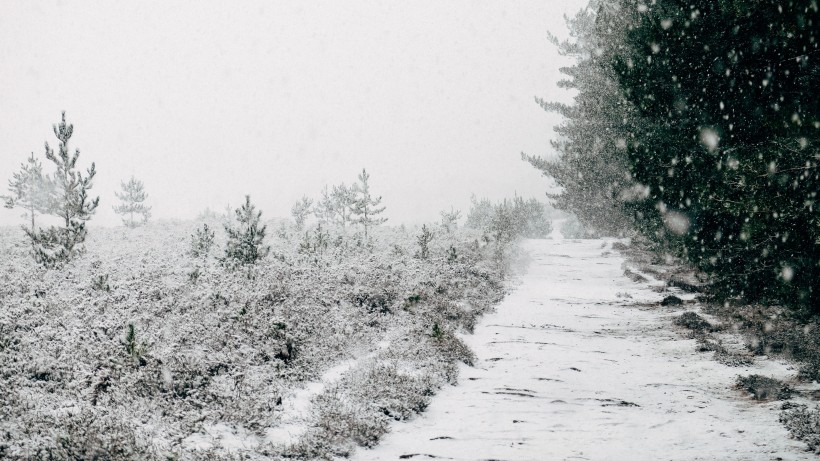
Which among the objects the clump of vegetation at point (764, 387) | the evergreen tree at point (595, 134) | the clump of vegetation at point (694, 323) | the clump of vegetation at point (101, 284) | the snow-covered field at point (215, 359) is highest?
the evergreen tree at point (595, 134)

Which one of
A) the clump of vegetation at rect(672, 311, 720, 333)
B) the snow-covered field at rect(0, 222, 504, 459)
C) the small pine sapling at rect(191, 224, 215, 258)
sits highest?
the small pine sapling at rect(191, 224, 215, 258)

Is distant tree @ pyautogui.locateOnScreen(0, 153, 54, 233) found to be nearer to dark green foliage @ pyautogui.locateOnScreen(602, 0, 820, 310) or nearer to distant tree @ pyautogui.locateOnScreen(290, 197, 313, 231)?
distant tree @ pyautogui.locateOnScreen(290, 197, 313, 231)

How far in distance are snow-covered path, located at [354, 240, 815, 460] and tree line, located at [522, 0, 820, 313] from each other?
2042mm

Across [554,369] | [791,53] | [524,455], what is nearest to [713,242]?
[791,53]

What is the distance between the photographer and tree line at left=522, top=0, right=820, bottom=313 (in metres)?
8.45

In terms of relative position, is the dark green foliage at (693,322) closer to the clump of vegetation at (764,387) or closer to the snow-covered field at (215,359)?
the clump of vegetation at (764,387)

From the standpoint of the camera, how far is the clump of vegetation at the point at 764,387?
7.01 metres

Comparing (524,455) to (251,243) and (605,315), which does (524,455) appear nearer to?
(605,315)

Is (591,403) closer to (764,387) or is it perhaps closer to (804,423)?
(804,423)

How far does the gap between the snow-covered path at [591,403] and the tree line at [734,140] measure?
204 centimetres

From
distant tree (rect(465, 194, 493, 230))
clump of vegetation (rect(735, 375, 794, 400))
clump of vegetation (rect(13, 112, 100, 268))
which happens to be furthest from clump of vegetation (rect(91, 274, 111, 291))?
distant tree (rect(465, 194, 493, 230))

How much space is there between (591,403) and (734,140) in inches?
296

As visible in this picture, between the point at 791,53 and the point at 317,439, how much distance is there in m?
11.1

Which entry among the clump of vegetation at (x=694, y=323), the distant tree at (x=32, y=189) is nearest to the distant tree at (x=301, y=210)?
the distant tree at (x=32, y=189)
